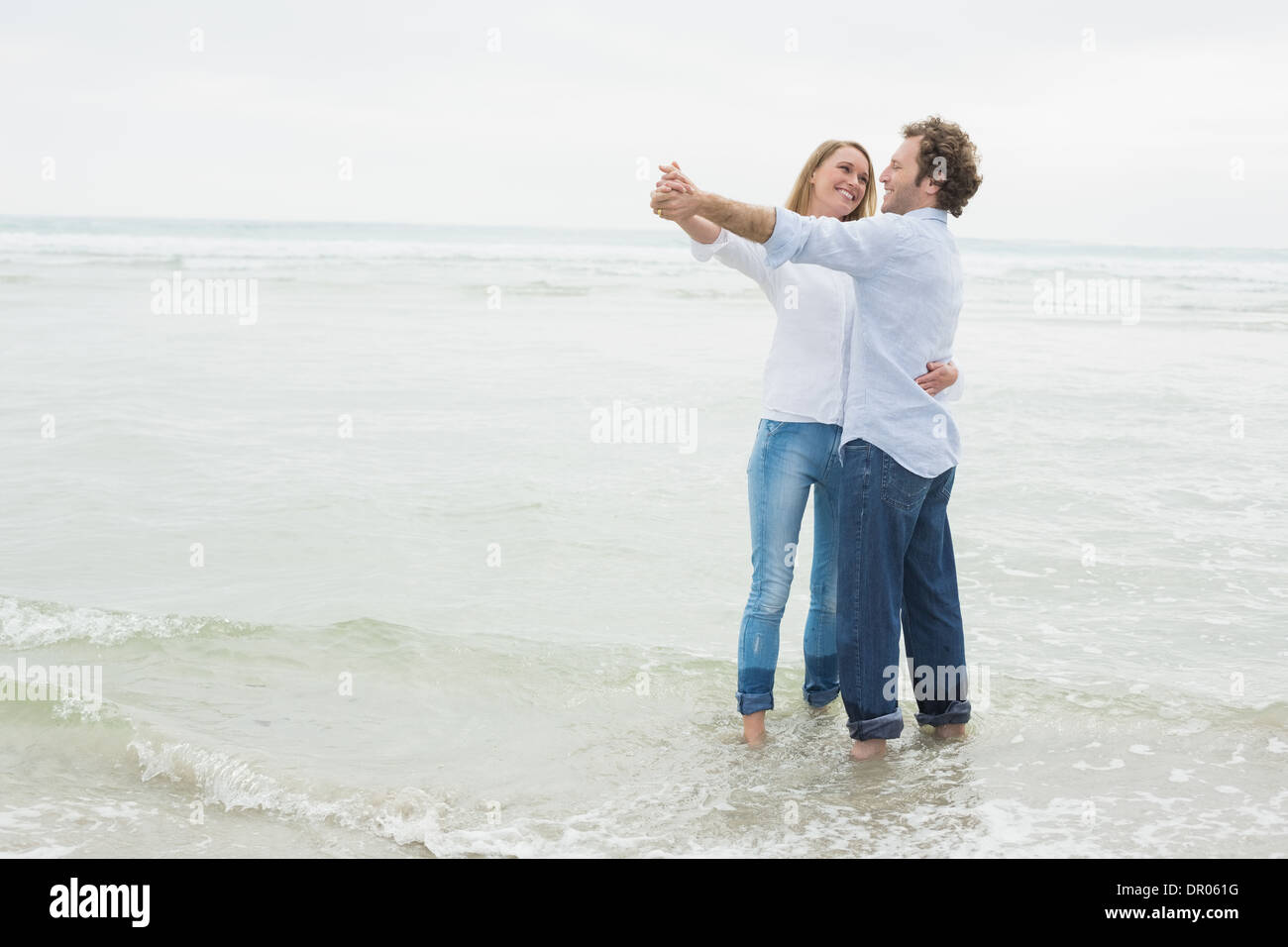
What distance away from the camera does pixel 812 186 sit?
4.02 m

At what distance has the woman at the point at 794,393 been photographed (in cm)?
396

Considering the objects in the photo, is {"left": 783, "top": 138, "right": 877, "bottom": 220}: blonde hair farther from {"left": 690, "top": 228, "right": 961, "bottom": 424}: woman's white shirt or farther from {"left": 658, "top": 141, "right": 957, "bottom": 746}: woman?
{"left": 690, "top": 228, "right": 961, "bottom": 424}: woman's white shirt

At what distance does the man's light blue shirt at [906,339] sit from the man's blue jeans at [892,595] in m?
0.07

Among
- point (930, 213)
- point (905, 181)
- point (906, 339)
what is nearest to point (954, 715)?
point (906, 339)

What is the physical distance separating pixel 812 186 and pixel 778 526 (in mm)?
1137

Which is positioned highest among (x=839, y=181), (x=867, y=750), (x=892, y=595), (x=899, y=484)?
(x=839, y=181)

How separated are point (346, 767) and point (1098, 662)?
9.78 ft

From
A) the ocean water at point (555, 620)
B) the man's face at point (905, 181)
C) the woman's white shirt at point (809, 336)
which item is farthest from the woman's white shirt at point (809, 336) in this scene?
the ocean water at point (555, 620)

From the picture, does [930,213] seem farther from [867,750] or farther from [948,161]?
[867,750]

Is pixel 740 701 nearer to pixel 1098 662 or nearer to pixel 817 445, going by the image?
pixel 817 445

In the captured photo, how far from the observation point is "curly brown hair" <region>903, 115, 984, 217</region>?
3689 millimetres

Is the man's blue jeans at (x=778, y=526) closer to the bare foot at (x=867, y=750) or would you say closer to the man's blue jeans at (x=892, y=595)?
the man's blue jeans at (x=892, y=595)

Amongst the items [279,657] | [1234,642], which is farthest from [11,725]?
[1234,642]

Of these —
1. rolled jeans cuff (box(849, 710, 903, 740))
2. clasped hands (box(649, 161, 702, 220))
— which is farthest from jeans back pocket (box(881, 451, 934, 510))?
clasped hands (box(649, 161, 702, 220))
